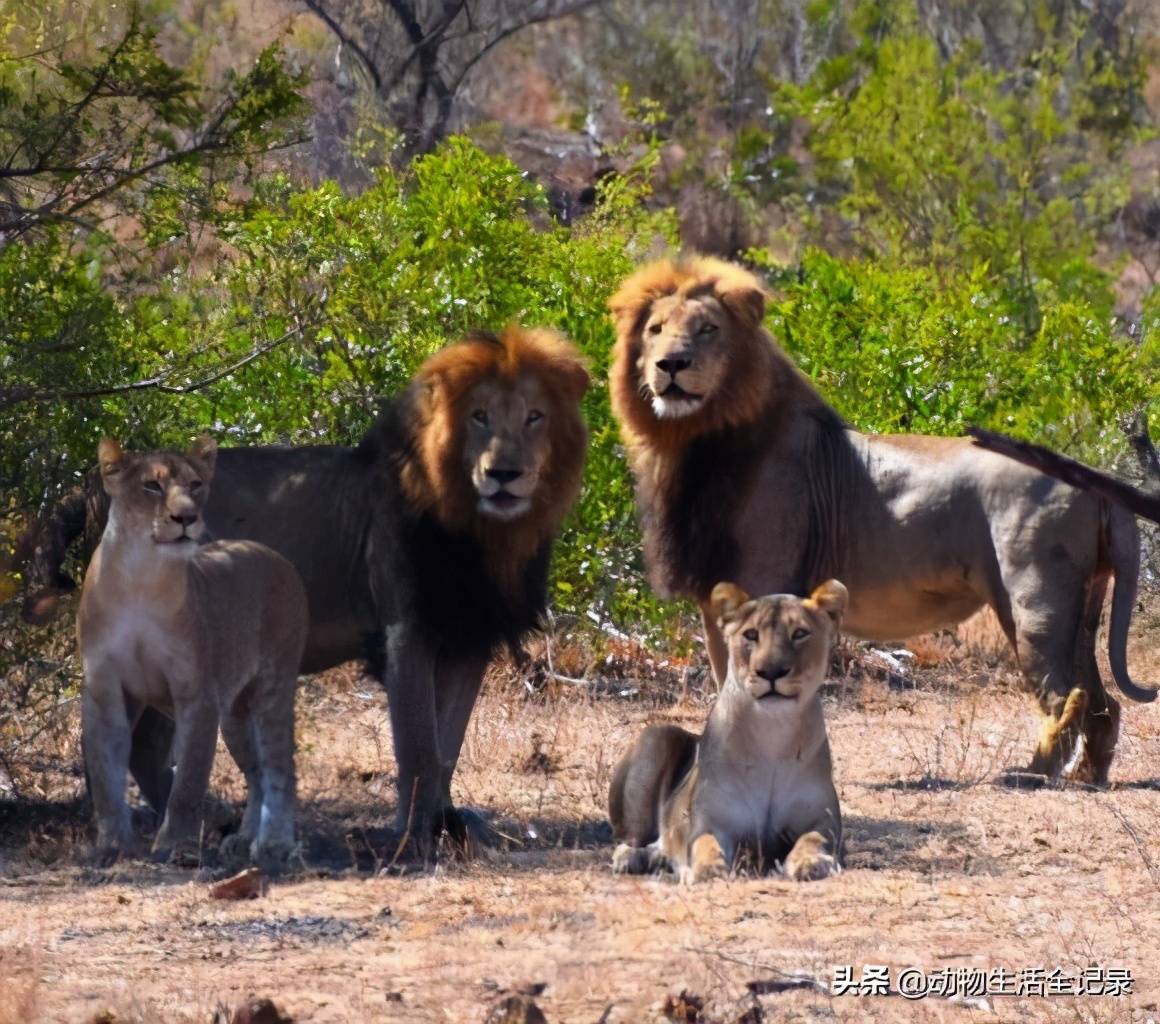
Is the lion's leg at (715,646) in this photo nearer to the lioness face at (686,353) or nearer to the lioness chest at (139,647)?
the lioness face at (686,353)

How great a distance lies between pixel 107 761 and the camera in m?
5.71

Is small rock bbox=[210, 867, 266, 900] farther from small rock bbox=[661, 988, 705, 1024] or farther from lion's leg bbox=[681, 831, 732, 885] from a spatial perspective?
small rock bbox=[661, 988, 705, 1024]

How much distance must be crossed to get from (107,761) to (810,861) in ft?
6.34

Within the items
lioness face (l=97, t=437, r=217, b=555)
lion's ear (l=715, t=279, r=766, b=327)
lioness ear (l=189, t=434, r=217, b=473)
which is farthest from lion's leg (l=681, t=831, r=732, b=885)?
lion's ear (l=715, t=279, r=766, b=327)

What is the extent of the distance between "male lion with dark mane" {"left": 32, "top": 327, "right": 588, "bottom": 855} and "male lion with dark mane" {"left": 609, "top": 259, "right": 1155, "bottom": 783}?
0.85 meters

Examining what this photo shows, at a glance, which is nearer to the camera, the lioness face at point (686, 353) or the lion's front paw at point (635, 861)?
the lion's front paw at point (635, 861)

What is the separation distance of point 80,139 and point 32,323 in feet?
2.65

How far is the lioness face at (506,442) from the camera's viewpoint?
6090 mm

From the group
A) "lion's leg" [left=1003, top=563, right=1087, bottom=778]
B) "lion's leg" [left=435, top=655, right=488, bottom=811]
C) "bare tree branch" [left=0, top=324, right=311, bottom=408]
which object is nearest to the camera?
"lion's leg" [left=435, top=655, right=488, bottom=811]

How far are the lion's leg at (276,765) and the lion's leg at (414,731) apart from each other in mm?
315

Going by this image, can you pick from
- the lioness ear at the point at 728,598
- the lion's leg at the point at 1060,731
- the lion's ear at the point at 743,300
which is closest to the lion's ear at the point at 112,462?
the lioness ear at the point at 728,598

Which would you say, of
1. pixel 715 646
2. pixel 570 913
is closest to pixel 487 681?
pixel 715 646

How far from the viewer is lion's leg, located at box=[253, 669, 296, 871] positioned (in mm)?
5992

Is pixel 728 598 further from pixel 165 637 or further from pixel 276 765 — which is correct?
pixel 165 637
